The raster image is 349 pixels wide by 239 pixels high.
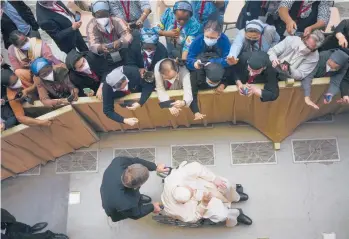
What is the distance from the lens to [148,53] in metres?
4.27

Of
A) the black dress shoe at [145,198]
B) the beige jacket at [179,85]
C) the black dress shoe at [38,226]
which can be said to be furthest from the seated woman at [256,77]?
the black dress shoe at [38,226]

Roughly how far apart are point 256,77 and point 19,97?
2337 millimetres

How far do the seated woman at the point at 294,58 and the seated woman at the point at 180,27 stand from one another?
32.8 inches

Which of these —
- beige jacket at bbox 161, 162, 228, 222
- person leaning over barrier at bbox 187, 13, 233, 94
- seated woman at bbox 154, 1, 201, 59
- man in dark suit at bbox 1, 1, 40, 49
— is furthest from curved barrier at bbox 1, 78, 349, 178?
man in dark suit at bbox 1, 1, 40, 49

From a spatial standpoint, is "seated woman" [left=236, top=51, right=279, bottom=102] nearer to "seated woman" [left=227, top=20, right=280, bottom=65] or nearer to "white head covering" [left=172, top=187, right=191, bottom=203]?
"seated woman" [left=227, top=20, right=280, bottom=65]

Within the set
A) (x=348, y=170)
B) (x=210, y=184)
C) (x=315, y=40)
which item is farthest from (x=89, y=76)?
(x=348, y=170)

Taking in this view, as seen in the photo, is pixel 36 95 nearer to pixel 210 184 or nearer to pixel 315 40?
pixel 210 184

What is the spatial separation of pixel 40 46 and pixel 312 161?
3.20 meters

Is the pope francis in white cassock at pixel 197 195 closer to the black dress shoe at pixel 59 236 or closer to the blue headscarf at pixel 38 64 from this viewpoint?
the black dress shoe at pixel 59 236

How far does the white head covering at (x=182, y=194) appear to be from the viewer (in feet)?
12.8

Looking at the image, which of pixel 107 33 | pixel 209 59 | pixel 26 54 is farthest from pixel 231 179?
pixel 26 54

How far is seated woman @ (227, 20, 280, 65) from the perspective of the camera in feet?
13.3

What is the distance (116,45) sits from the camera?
4320mm

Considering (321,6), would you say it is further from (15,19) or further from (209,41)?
(15,19)
